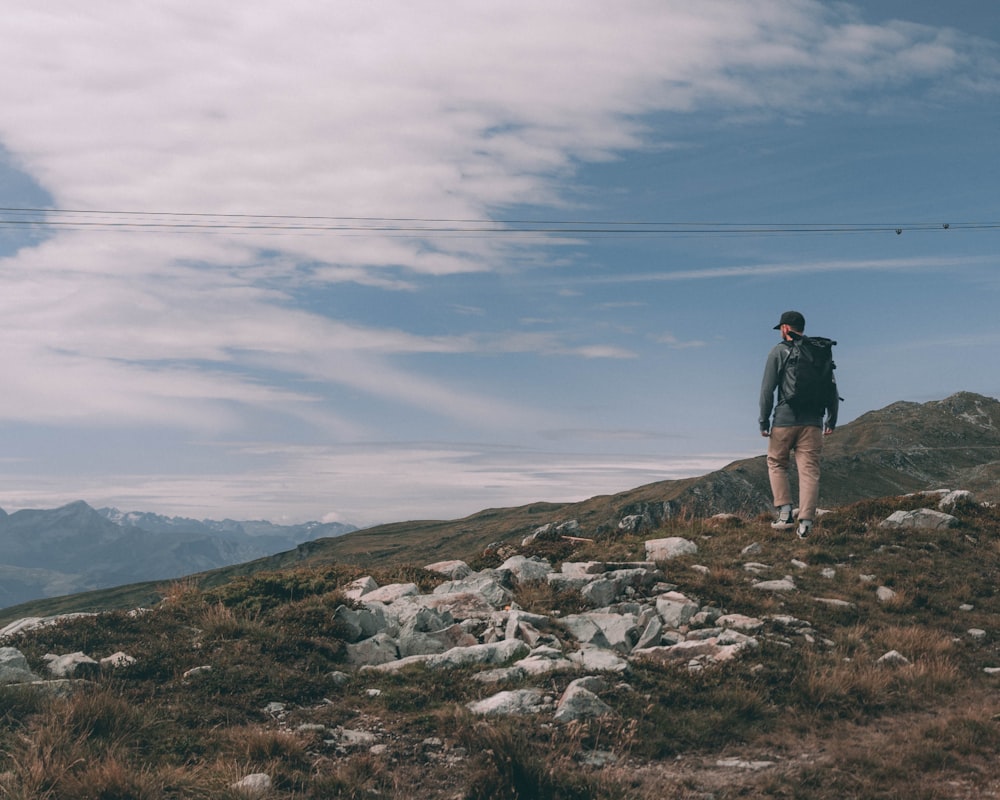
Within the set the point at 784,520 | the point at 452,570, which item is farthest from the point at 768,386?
the point at 452,570

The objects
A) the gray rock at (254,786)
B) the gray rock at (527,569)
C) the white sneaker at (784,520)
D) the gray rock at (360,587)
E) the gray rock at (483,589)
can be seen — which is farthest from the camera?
the white sneaker at (784,520)

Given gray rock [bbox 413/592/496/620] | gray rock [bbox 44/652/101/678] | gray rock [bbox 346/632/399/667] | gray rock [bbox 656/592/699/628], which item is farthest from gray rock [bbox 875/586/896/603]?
gray rock [bbox 44/652/101/678]

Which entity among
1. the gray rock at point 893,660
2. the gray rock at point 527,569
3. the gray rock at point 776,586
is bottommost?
the gray rock at point 893,660

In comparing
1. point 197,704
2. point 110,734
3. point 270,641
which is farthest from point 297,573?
point 110,734

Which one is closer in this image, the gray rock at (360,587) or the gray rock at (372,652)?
the gray rock at (372,652)

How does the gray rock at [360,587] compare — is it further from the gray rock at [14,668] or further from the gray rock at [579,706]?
the gray rock at [579,706]

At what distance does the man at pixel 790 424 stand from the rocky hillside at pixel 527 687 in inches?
86.1

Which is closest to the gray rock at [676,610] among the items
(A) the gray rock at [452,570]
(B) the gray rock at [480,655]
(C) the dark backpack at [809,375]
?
(B) the gray rock at [480,655]

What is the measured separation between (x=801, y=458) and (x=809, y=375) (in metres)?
1.70

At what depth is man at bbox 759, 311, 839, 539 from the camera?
15.9 m

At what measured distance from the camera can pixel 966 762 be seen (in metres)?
7.23

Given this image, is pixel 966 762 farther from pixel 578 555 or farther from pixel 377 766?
pixel 578 555

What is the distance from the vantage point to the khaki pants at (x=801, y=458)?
15875mm

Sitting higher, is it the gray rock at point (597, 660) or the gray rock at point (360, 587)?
the gray rock at point (360, 587)
